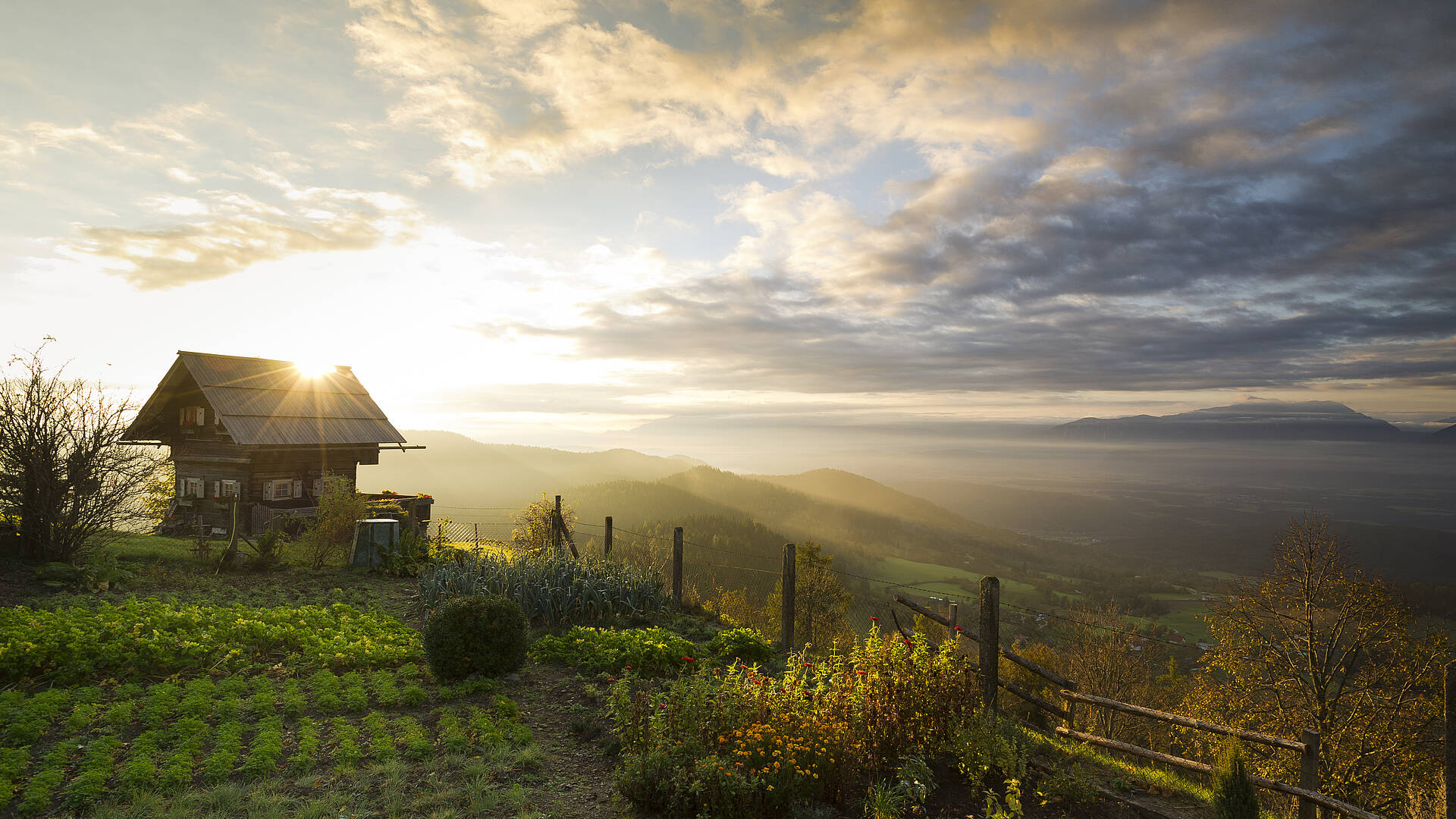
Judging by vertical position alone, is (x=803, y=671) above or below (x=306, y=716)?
above

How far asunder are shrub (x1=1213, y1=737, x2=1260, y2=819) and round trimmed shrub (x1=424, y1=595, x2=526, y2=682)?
8448mm

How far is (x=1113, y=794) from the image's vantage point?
270 inches

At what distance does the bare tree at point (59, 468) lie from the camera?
47.0 feet

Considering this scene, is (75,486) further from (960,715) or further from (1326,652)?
(1326,652)

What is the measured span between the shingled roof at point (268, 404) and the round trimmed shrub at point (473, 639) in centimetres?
1964

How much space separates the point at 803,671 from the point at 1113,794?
3.65 meters

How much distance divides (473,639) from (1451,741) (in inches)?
421

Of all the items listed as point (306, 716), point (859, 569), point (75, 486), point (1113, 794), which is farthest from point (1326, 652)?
point (859, 569)

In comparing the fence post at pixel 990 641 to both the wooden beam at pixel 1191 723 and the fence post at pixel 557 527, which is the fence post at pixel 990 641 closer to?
the wooden beam at pixel 1191 723

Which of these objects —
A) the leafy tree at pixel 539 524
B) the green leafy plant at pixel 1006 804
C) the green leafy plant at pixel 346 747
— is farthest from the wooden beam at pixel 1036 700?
the leafy tree at pixel 539 524

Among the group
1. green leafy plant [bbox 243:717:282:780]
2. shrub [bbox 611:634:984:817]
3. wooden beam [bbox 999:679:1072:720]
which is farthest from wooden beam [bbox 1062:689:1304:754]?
Result: green leafy plant [bbox 243:717:282:780]

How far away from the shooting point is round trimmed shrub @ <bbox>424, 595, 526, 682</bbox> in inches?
346

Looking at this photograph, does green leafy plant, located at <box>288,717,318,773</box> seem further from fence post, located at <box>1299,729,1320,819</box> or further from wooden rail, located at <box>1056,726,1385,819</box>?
fence post, located at <box>1299,729,1320,819</box>

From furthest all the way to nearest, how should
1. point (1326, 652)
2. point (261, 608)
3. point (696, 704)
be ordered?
1. point (1326, 652)
2. point (261, 608)
3. point (696, 704)
